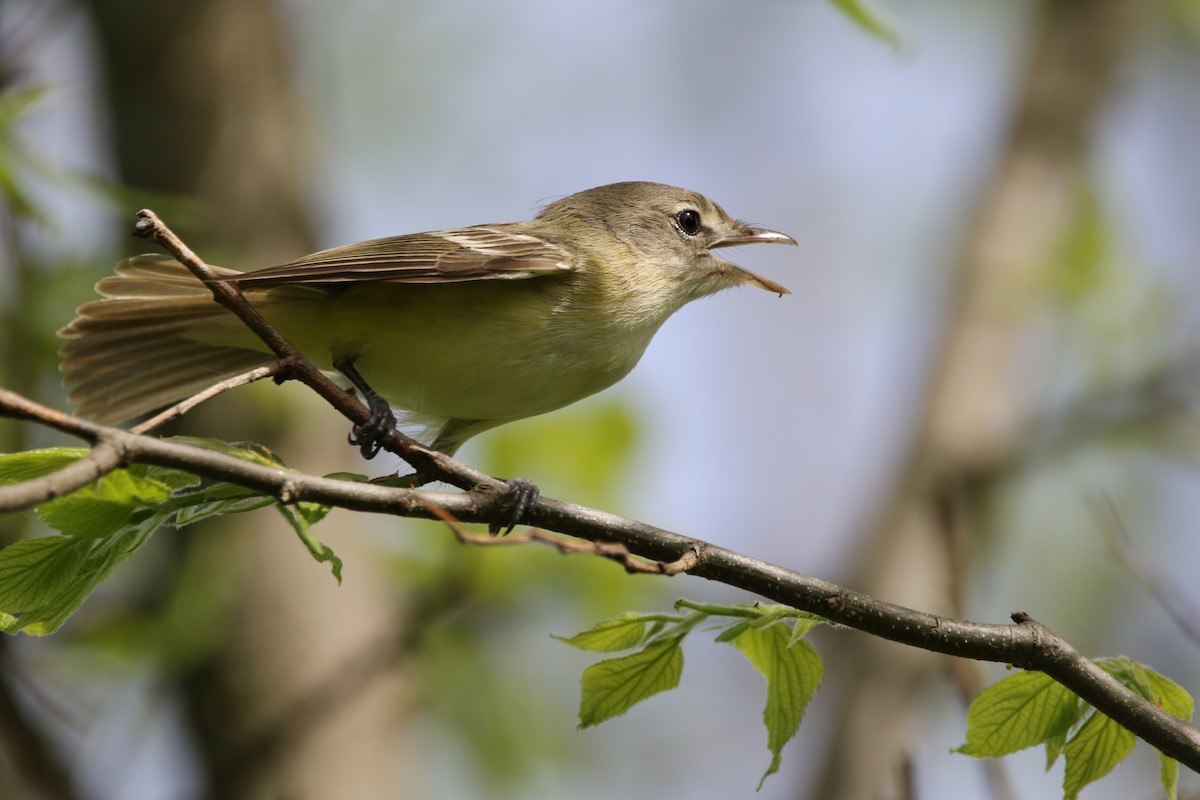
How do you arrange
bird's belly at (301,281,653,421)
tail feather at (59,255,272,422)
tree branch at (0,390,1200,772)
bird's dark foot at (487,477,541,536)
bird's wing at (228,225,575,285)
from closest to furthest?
tree branch at (0,390,1200,772)
bird's dark foot at (487,477,541,536)
bird's wing at (228,225,575,285)
tail feather at (59,255,272,422)
bird's belly at (301,281,653,421)

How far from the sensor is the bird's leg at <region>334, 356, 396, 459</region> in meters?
3.62

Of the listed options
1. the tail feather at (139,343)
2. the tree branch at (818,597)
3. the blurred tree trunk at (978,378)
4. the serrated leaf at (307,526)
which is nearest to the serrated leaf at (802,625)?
the tree branch at (818,597)

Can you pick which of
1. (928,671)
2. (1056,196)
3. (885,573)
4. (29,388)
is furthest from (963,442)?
(29,388)

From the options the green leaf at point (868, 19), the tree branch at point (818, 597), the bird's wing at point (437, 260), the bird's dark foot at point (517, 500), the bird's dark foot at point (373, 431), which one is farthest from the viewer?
the bird's wing at point (437, 260)

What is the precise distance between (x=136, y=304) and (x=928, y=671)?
4239 millimetres

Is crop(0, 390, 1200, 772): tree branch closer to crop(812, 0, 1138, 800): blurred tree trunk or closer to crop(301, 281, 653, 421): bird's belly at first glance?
crop(301, 281, 653, 421): bird's belly

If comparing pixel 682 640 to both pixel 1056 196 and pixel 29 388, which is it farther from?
pixel 1056 196

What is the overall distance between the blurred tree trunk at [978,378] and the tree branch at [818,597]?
298 cm

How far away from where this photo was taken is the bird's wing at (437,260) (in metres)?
3.97

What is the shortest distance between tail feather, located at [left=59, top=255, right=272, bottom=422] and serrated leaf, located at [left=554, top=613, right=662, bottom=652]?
91.0 inches

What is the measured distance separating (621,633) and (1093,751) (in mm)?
932

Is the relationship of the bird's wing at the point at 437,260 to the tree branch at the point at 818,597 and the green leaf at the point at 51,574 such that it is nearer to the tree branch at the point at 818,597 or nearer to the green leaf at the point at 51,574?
the green leaf at the point at 51,574

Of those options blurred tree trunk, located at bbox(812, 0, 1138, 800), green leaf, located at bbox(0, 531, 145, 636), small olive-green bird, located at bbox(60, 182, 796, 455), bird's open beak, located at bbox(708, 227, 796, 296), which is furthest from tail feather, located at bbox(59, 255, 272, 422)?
blurred tree trunk, located at bbox(812, 0, 1138, 800)

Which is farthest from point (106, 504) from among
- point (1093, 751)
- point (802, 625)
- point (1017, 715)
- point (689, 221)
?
point (689, 221)
